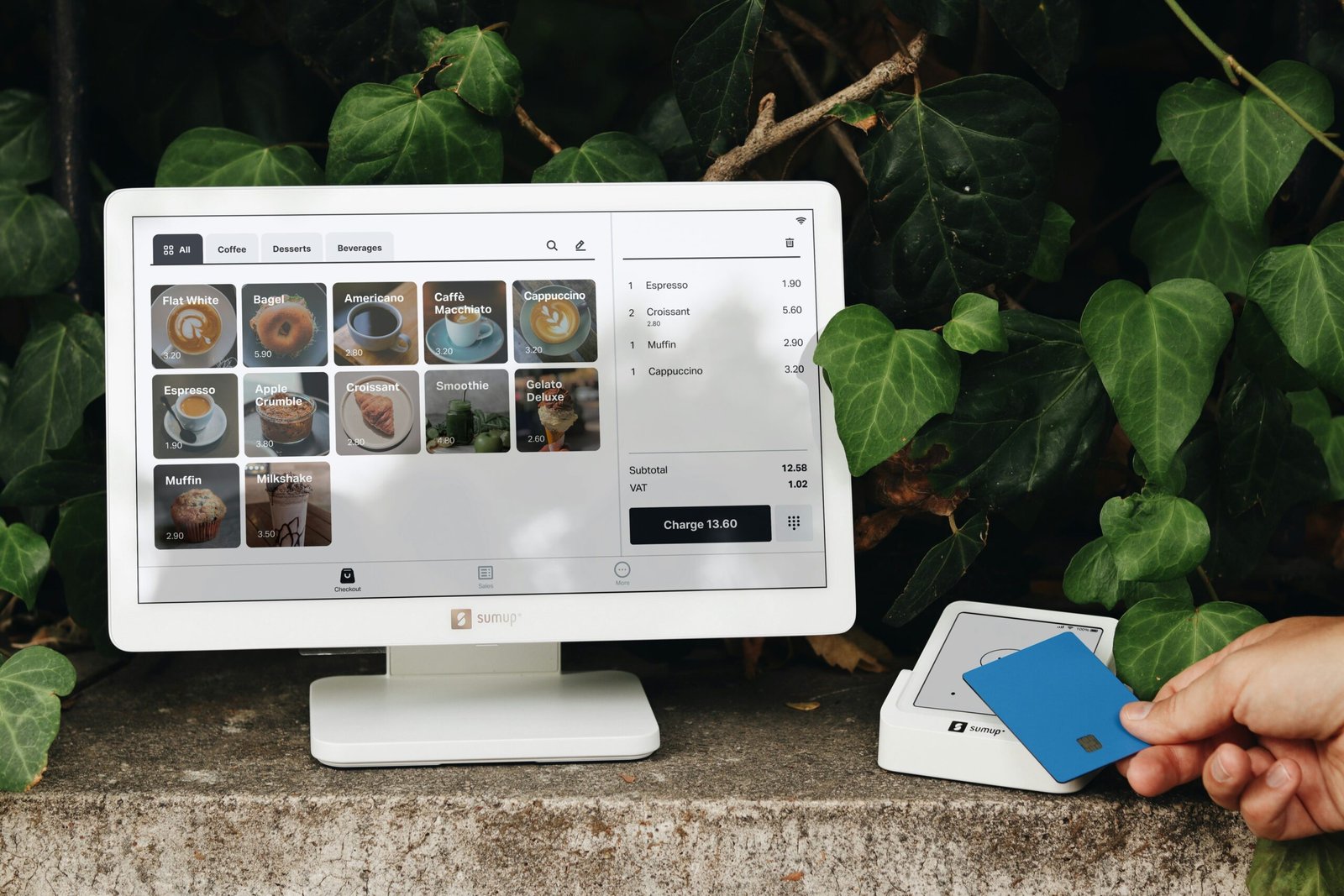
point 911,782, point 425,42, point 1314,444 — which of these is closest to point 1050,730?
point 911,782

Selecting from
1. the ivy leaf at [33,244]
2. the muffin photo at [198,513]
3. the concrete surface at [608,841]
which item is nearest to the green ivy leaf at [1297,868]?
the concrete surface at [608,841]

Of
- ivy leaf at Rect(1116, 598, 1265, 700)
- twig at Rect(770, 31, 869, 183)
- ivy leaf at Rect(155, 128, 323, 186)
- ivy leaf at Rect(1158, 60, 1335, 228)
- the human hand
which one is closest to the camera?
the human hand

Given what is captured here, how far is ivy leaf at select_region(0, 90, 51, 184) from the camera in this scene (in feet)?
3.70

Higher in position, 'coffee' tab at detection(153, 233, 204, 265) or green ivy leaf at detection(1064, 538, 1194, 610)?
'coffee' tab at detection(153, 233, 204, 265)

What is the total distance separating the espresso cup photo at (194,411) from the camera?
858mm

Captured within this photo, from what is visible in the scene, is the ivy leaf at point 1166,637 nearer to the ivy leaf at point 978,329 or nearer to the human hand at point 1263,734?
the human hand at point 1263,734

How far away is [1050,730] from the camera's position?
29.8 inches

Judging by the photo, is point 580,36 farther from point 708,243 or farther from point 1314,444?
point 1314,444

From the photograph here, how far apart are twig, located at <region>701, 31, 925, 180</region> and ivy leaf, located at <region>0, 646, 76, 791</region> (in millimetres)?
780

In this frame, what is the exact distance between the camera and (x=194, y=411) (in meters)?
0.86

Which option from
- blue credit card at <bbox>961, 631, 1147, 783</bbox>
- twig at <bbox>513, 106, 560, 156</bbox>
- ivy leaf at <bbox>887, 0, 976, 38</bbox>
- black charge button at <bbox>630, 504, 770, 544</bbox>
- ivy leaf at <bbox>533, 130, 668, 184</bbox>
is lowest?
blue credit card at <bbox>961, 631, 1147, 783</bbox>

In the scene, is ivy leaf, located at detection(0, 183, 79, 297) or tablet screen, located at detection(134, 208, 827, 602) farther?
ivy leaf, located at detection(0, 183, 79, 297)

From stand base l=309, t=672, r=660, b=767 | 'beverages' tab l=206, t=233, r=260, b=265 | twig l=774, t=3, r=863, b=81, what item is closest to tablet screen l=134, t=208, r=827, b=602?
'beverages' tab l=206, t=233, r=260, b=265

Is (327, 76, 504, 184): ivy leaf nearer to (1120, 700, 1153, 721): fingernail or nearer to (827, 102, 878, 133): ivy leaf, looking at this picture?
(827, 102, 878, 133): ivy leaf
